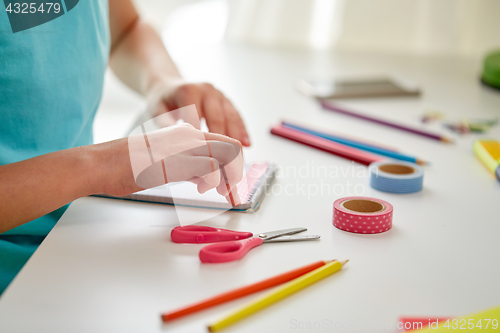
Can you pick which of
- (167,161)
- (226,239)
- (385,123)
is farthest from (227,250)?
(385,123)

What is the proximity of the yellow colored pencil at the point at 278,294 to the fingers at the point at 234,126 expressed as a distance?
0.29 meters

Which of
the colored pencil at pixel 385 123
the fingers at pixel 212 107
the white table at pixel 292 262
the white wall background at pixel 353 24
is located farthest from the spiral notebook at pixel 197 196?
the white wall background at pixel 353 24

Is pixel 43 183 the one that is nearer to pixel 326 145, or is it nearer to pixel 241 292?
pixel 241 292

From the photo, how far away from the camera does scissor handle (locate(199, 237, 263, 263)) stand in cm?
39

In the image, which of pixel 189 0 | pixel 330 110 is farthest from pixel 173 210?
pixel 189 0

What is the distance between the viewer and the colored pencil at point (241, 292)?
323mm

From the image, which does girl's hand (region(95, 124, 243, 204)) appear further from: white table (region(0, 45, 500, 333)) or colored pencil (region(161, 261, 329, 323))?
colored pencil (region(161, 261, 329, 323))

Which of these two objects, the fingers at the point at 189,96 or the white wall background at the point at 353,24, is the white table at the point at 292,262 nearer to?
the fingers at the point at 189,96

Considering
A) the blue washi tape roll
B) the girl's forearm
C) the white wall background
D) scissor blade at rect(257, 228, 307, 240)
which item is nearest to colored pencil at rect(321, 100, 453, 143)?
the blue washi tape roll

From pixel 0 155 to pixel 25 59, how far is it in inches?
4.5

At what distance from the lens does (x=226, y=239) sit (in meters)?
0.43

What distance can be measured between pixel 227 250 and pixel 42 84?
326 mm

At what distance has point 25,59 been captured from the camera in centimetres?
53

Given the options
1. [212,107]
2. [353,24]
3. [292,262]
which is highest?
[353,24]
